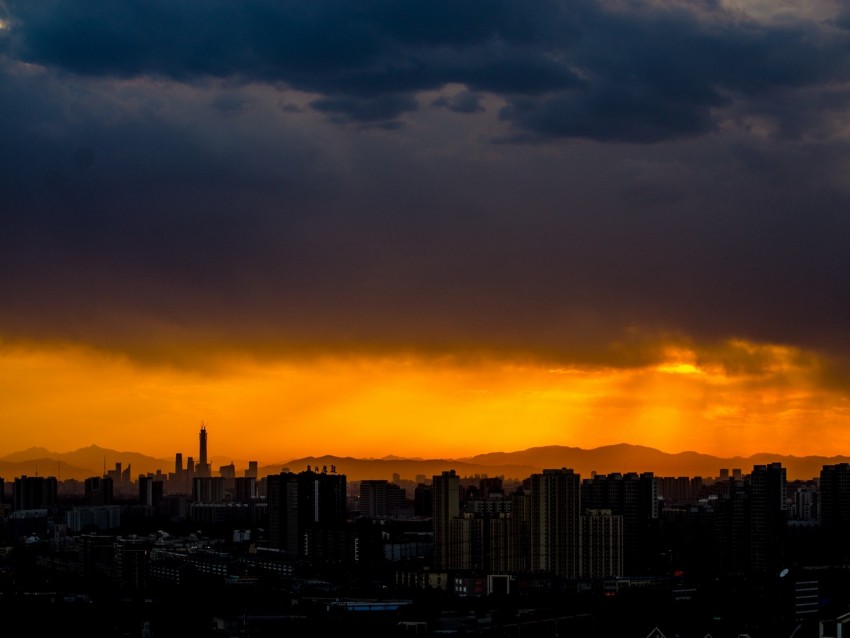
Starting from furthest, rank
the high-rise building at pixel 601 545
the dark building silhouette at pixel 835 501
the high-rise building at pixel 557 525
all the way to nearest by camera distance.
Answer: the dark building silhouette at pixel 835 501 < the high-rise building at pixel 557 525 < the high-rise building at pixel 601 545

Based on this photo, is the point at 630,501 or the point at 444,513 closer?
the point at 444,513

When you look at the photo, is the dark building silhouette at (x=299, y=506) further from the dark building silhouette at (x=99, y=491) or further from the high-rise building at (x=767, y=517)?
the dark building silhouette at (x=99, y=491)

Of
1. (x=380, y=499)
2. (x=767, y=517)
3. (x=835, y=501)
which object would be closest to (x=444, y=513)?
(x=767, y=517)

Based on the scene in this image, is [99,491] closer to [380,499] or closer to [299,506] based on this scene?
[380,499]

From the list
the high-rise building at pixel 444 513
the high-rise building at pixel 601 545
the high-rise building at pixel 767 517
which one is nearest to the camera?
the high-rise building at pixel 767 517

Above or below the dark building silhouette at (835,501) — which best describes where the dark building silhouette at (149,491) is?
below

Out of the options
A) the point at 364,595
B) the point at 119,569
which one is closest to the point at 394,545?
the point at 119,569

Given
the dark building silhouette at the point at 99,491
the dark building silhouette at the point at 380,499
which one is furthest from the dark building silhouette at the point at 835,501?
the dark building silhouette at the point at 99,491

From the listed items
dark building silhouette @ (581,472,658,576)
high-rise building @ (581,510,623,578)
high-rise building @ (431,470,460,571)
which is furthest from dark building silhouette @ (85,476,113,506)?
high-rise building @ (581,510,623,578)

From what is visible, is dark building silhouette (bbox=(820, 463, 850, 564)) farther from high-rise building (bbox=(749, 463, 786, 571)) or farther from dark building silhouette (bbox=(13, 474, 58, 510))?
dark building silhouette (bbox=(13, 474, 58, 510))
